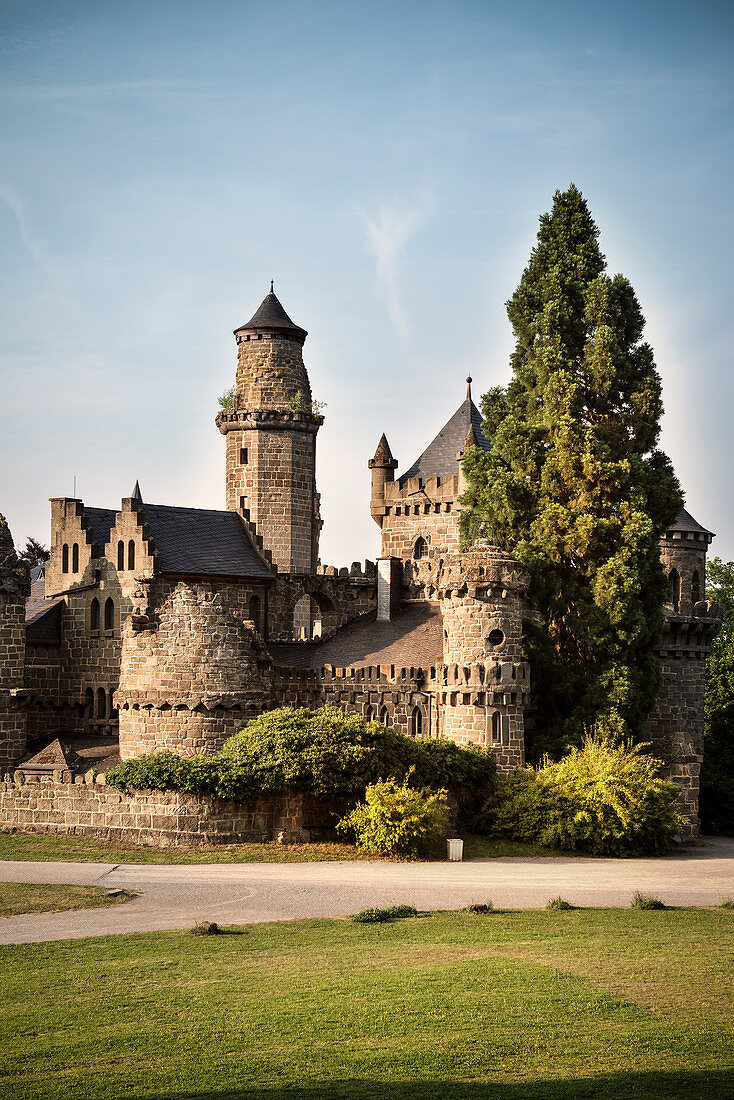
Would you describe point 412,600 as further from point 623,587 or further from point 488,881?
point 488,881

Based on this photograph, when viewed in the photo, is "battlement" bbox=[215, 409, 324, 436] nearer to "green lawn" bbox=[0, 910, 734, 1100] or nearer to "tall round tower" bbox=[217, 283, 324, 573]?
"tall round tower" bbox=[217, 283, 324, 573]

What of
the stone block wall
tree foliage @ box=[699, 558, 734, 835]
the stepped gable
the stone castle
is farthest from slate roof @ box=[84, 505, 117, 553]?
tree foliage @ box=[699, 558, 734, 835]

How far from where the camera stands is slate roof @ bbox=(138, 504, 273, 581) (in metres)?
49.3

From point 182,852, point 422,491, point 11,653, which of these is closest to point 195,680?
point 182,852

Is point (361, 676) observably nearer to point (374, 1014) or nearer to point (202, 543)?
point (202, 543)

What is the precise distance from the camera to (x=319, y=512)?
5831cm

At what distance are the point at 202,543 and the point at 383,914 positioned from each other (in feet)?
90.6

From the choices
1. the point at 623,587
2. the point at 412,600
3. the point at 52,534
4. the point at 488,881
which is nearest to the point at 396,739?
the point at 488,881

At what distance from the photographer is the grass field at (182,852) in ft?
110

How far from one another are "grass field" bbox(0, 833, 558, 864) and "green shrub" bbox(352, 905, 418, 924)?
7.83 m

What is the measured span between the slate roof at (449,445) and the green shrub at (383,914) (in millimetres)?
29664

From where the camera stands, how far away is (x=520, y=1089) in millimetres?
14953

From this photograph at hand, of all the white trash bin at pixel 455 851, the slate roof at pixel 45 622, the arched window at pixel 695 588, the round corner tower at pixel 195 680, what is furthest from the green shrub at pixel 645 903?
the arched window at pixel 695 588

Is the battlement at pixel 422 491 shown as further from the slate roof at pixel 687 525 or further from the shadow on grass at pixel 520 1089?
the shadow on grass at pixel 520 1089
